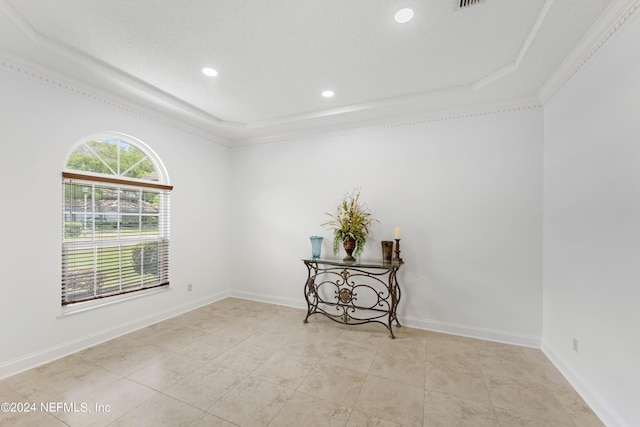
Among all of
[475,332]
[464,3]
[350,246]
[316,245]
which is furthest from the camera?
[316,245]

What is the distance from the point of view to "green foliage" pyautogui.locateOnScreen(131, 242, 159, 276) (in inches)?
126

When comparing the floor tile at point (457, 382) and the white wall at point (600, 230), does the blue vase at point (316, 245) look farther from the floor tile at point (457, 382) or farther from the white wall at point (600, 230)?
the white wall at point (600, 230)

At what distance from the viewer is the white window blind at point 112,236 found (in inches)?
103

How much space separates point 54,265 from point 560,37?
15.0ft

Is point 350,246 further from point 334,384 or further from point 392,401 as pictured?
point 392,401

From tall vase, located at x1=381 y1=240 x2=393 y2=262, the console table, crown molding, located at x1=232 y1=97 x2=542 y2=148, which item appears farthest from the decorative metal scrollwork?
crown molding, located at x1=232 y1=97 x2=542 y2=148

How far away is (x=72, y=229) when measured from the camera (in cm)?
262

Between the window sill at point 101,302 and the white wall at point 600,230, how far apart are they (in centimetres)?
429

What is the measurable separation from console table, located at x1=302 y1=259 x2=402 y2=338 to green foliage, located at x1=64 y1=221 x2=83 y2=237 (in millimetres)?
2411

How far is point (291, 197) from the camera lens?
3.97 m

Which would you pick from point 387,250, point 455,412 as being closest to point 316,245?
point 387,250

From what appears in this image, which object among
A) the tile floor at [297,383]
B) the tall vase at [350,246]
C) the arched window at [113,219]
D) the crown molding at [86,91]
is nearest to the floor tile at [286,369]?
the tile floor at [297,383]

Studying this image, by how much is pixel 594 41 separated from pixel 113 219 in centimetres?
459

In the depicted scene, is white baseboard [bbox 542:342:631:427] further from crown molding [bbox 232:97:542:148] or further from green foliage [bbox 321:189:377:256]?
crown molding [bbox 232:97:542:148]
